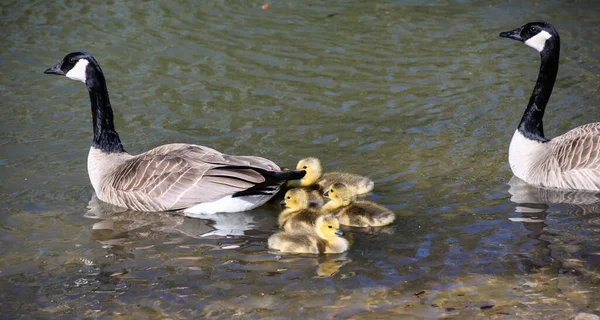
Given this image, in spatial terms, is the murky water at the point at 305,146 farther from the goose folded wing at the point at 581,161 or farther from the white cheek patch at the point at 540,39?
the white cheek patch at the point at 540,39

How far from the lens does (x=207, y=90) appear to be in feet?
36.1

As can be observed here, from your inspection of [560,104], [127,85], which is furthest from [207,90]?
[560,104]

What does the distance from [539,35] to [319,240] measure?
11.7ft

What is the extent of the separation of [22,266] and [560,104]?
6727 millimetres

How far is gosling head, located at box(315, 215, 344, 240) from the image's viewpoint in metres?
6.68

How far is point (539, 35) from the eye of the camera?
8.64 metres

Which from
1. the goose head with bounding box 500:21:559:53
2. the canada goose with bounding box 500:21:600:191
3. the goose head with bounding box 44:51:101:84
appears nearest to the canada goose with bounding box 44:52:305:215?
the goose head with bounding box 44:51:101:84

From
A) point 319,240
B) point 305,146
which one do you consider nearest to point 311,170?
point 305,146

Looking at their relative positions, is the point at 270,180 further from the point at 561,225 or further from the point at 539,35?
the point at 539,35

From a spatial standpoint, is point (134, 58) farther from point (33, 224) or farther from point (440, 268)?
point (440, 268)

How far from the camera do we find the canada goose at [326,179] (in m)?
7.91

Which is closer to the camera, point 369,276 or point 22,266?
point 369,276

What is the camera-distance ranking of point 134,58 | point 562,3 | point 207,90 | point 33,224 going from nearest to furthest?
point 33,224, point 207,90, point 134,58, point 562,3

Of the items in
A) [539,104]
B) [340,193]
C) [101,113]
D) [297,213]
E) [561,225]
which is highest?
[101,113]
